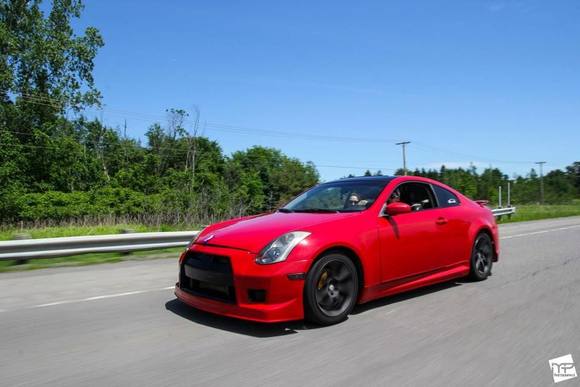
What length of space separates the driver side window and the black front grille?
7.91 ft

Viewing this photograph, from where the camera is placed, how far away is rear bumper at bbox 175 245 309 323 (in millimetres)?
4523

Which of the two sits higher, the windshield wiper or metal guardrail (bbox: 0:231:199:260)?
the windshield wiper

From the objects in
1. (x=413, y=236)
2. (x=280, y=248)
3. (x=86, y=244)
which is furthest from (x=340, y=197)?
(x=86, y=244)

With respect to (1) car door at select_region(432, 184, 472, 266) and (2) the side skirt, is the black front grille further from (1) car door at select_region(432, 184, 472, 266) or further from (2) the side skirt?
(1) car door at select_region(432, 184, 472, 266)

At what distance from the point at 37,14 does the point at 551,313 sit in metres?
41.6

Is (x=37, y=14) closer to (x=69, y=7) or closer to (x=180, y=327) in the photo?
(x=69, y=7)

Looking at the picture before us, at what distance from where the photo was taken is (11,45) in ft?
117

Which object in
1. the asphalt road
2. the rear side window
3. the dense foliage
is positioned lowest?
the asphalt road

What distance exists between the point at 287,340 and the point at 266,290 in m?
0.46

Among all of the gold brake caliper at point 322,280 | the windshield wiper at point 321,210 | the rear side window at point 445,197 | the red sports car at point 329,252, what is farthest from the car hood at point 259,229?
the rear side window at point 445,197

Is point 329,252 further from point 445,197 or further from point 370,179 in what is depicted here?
point 445,197

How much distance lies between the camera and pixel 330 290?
196 inches

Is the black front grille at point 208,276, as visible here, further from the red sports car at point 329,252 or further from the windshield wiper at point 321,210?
the windshield wiper at point 321,210

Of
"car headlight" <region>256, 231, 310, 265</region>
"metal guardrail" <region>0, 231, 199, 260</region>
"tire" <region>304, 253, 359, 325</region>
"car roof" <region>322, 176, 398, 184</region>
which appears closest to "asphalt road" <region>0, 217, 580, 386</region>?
"tire" <region>304, 253, 359, 325</region>
